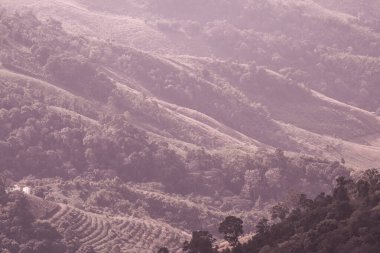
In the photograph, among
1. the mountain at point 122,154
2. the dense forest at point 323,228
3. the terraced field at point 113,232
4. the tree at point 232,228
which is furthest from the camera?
the mountain at point 122,154

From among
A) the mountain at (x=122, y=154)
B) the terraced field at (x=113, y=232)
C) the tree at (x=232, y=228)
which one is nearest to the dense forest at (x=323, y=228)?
the tree at (x=232, y=228)

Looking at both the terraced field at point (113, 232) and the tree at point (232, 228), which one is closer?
the tree at point (232, 228)

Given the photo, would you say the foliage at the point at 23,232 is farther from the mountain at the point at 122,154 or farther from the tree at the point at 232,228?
the tree at the point at 232,228

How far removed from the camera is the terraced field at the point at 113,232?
113 meters

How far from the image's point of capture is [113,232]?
11650cm

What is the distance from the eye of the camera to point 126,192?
134 m

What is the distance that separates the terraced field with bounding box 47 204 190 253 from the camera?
4461 inches

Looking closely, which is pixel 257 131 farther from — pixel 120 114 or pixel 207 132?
pixel 120 114

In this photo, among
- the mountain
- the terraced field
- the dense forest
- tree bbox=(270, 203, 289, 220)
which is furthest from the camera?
the mountain

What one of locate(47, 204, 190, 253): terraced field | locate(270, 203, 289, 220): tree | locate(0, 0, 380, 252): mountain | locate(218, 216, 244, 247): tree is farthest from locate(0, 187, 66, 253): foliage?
locate(218, 216, 244, 247): tree

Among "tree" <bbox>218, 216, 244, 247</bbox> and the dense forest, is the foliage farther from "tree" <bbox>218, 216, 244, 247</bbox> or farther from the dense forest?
"tree" <bbox>218, 216, 244, 247</bbox>

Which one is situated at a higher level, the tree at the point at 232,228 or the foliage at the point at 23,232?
the tree at the point at 232,228

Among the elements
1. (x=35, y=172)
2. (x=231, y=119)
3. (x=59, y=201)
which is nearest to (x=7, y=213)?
(x=59, y=201)

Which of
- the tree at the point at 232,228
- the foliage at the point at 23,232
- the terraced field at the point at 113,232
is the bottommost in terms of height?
the terraced field at the point at 113,232
